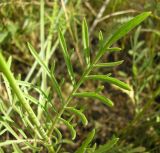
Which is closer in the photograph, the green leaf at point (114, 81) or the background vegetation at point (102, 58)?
the green leaf at point (114, 81)

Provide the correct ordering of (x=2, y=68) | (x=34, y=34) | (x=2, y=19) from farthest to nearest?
(x=34, y=34), (x=2, y=19), (x=2, y=68)

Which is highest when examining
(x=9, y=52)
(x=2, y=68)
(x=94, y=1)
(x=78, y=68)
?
(x=2, y=68)

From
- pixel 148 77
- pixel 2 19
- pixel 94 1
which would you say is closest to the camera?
pixel 2 19

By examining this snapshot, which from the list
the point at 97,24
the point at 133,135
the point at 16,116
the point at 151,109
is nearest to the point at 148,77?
the point at 151,109

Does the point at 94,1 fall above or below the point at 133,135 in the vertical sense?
above

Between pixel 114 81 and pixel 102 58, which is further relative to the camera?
pixel 102 58

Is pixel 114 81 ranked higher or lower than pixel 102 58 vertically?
higher

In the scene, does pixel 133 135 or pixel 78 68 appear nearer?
pixel 133 135

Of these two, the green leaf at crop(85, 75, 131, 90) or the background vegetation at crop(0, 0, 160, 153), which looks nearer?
the green leaf at crop(85, 75, 131, 90)

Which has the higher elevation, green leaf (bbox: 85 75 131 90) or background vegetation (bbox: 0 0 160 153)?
green leaf (bbox: 85 75 131 90)

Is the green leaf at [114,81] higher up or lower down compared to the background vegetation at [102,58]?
higher up

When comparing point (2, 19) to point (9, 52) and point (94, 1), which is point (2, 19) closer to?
point (9, 52)
